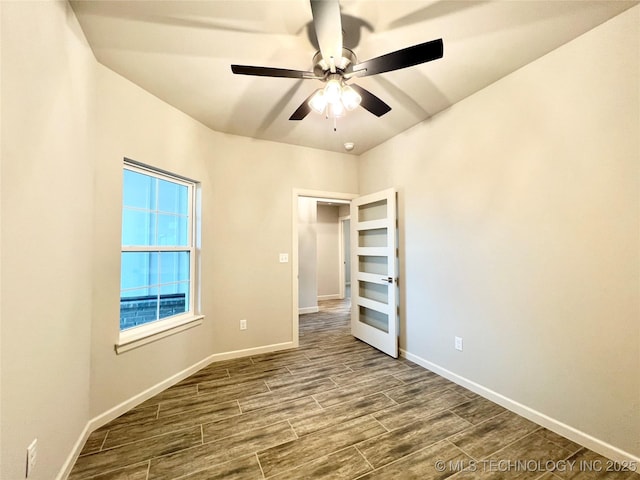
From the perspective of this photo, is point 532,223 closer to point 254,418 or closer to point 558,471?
point 558,471

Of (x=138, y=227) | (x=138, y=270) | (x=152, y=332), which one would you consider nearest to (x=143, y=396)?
(x=152, y=332)

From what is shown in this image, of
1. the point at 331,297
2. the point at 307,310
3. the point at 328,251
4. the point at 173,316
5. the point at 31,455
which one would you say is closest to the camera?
the point at 31,455

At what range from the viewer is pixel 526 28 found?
1695mm

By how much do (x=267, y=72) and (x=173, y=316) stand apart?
8.04 feet

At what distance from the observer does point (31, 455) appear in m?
1.19

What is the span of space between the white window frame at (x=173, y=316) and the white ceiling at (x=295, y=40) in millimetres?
705

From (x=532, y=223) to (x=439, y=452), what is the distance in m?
1.75

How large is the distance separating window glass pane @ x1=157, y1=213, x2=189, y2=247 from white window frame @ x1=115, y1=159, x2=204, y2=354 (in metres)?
0.05

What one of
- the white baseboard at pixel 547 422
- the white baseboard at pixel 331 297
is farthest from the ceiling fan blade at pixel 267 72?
the white baseboard at pixel 331 297

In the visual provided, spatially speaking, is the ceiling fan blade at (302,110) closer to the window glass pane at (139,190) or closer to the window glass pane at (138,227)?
the window glass pane at (139,190)

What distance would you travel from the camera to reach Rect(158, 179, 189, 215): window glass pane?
263 centimetres

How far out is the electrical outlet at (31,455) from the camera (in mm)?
1177

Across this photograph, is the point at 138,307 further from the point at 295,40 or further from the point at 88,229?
the point at 295,40

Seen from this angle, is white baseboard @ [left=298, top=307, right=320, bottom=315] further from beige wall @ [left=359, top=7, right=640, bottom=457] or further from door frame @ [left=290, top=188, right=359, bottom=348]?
beige wall @ [left=359, top=7, right=640, bottom=457]
